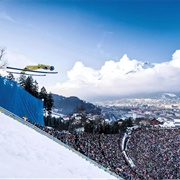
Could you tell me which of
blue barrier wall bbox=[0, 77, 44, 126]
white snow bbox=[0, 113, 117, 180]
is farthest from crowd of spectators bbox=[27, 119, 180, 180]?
white snow bbox=[0, 113, 117, 180]

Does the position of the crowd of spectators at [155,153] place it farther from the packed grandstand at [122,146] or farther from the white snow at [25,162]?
the white snow at [25,162]

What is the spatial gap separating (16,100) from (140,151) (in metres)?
22.0

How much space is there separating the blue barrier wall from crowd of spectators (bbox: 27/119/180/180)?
4309 mm

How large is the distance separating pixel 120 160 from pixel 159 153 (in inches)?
372

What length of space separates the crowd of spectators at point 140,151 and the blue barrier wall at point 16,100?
170 inches

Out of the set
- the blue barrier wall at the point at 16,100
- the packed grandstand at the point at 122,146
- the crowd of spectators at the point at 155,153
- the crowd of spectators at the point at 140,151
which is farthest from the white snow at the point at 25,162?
the crowd of spectators at the point at 155,153

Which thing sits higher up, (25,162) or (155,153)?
(25,162)

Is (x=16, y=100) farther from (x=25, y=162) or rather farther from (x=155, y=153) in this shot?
(x=155, y=153)

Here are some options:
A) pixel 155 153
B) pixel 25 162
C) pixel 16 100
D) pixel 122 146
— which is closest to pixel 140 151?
pixel 155 153

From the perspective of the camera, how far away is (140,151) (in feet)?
115

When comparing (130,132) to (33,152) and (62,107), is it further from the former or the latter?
(62,107)

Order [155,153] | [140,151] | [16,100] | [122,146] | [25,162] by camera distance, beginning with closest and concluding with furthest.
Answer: [25,162]
[16,100]
[122,146]
[140,151]
[155,153]

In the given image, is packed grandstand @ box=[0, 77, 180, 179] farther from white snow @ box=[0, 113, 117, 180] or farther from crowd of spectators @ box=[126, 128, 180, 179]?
white snow @ box=[0, 113, 117, 180]

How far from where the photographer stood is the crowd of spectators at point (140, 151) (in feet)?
85.3
